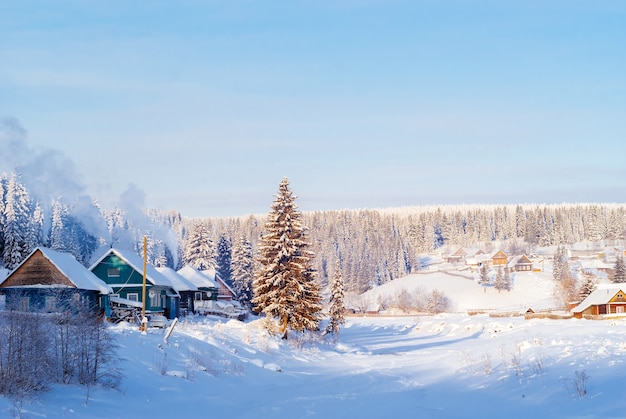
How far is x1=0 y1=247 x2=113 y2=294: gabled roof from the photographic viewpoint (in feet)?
149

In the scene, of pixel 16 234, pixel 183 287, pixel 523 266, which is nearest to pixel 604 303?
pixel 183 287

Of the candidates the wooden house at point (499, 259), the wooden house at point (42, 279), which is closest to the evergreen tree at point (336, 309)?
the wooden house at point (42, 279)

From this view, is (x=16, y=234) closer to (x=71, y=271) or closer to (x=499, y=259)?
(x=71, y=271)

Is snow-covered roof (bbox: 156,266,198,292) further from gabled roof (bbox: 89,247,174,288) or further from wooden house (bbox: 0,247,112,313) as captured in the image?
wooden house (bbox: 0,247,112,313)

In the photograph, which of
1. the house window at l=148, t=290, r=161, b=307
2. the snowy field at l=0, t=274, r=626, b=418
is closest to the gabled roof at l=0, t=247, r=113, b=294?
the house window at l=148, t=290, r=161, b=307

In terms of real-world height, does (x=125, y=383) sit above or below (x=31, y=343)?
below

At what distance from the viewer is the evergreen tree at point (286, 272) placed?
142ft

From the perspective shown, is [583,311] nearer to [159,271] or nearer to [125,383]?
[159,271]

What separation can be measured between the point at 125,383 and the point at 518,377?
506 inches

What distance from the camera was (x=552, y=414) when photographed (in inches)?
708

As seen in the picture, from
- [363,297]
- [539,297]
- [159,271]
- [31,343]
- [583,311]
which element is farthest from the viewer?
[363,297]

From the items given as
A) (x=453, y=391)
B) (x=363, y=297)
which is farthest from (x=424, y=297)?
(x=453, y=391)

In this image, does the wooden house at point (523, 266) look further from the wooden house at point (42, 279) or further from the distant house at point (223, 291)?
the wooden house at point (42, 279)

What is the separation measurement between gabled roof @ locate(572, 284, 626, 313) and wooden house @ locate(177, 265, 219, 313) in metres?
44.5
